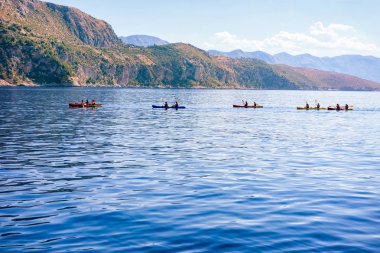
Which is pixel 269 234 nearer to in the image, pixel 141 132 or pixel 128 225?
pixel 128 225

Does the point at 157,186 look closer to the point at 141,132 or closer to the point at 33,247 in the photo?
the point at 33,247

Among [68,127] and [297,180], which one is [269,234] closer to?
[297,180]

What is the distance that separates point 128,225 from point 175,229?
2.02 metres

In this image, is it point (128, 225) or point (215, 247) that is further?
point (128, 225)

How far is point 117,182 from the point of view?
25891mm

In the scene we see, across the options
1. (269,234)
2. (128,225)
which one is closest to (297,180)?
(269,234)

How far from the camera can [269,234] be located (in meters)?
16.7

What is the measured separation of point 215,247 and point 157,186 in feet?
33.8

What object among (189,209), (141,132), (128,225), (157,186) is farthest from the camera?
(141,132)

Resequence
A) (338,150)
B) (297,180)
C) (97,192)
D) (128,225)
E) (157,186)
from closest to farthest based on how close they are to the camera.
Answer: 1. (128,225)
2. (97,192)
3. (157,186)
4. (297,180)
5. (338,150)

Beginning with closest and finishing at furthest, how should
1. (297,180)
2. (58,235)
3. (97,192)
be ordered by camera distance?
1. (58,235)
2. (97,192)
3. (297,180)

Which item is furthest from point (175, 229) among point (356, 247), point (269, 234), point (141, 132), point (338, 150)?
point (141, 132)

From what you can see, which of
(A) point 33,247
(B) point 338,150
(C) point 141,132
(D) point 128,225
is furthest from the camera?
(C) point 141,132

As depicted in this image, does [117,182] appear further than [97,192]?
Yes
